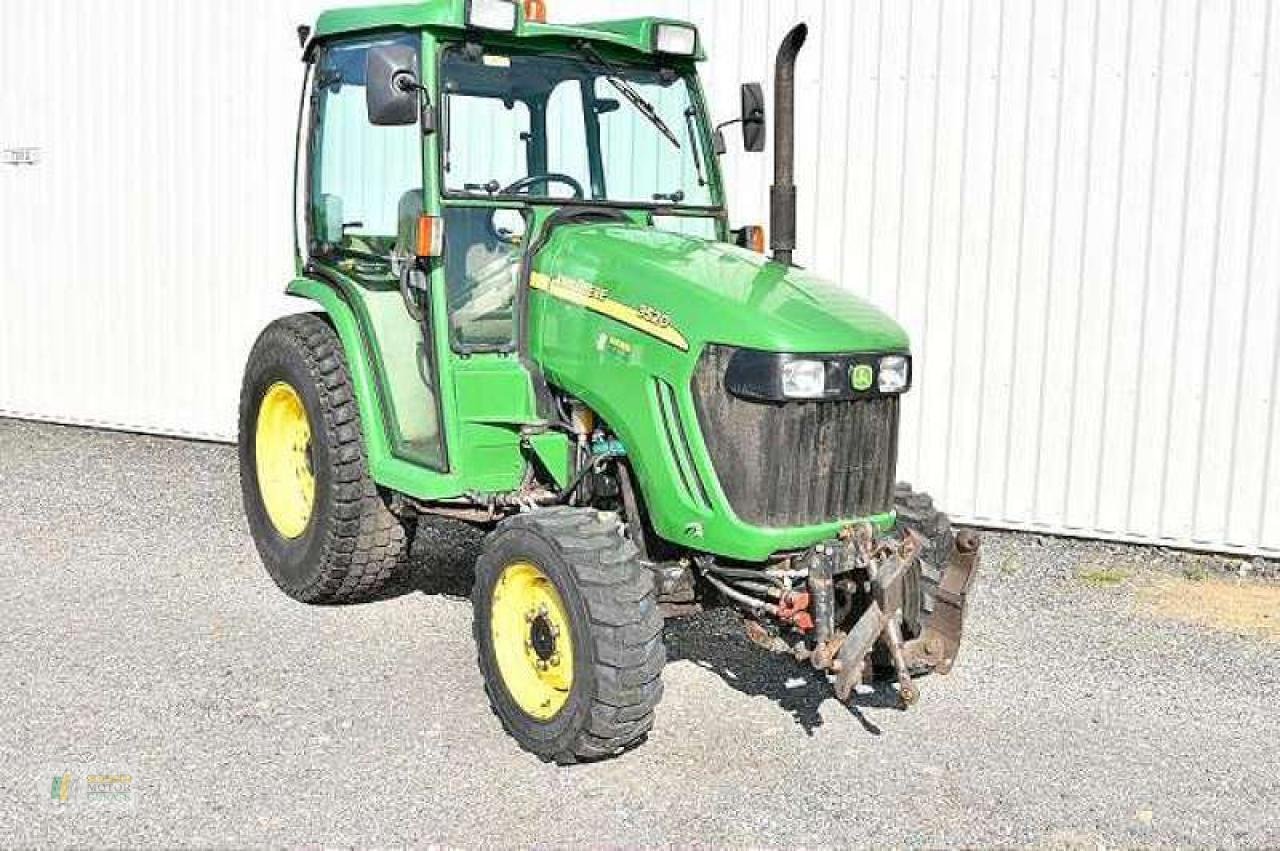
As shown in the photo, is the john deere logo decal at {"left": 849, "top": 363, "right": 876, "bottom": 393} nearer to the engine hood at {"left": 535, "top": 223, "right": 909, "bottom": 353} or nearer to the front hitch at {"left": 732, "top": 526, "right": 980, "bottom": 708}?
the engine hood at {"left": 535, "top": 223, "right": 909, "bottom": 353}

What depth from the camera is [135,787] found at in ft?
13.8

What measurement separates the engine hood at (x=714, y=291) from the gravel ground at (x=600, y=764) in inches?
50.6

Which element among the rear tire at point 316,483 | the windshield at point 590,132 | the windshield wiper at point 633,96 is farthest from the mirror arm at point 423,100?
the rear tire at point 316,483

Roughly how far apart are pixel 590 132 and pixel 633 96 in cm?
20

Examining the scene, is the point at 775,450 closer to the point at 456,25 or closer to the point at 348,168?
the point at 456,25

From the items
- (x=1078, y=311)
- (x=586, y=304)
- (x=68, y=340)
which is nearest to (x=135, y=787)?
(x=586, y=304)

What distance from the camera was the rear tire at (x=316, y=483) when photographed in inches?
217

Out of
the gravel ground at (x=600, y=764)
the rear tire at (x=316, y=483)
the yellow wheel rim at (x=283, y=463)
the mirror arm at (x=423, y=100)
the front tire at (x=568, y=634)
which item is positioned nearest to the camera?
the gravel ground at (x=600, y=764)

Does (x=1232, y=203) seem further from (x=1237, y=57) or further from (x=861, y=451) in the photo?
(x=861, y=451)

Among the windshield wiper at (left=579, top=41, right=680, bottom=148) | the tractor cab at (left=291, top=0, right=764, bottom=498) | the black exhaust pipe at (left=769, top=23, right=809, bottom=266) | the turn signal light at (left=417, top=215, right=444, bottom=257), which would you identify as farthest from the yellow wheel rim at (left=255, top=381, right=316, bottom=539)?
the black exhaust pipe at (left=769, top=23, right=809, bottom=266)

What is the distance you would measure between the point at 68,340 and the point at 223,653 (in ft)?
17.8

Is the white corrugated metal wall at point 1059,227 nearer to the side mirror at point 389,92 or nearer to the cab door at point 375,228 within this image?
the cab door at point 375,228

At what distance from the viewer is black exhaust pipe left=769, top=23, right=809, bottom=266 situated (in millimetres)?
4625

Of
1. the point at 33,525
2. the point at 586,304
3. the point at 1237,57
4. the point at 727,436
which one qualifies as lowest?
the point at 33,525
